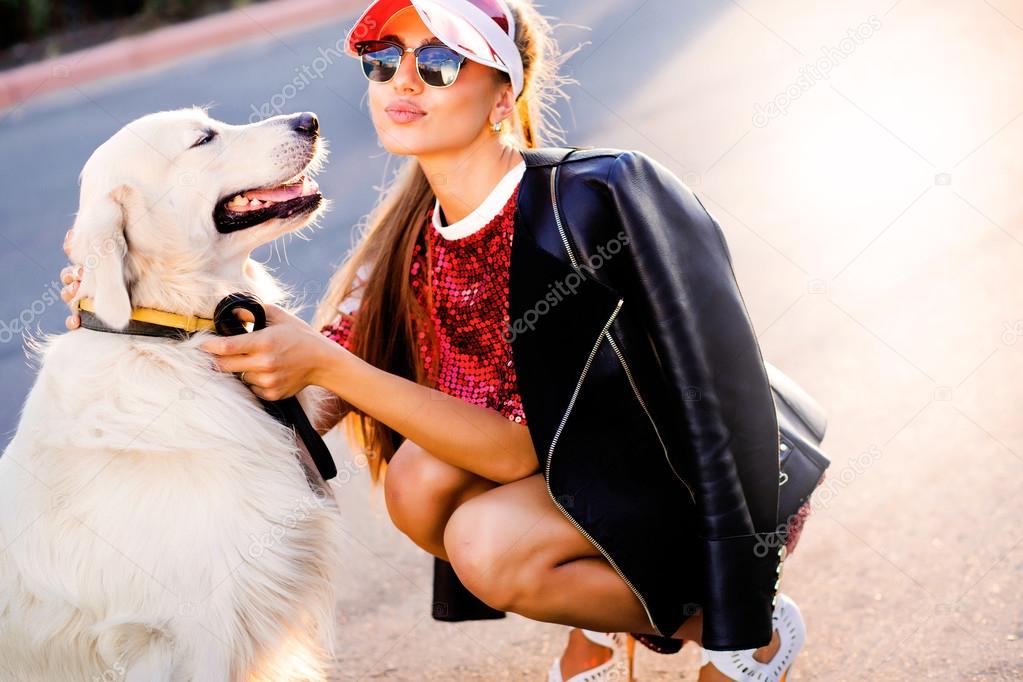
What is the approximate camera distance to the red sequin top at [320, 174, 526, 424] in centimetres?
273

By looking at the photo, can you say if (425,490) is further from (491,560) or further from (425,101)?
(425,101)

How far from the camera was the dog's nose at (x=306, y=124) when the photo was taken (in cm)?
275

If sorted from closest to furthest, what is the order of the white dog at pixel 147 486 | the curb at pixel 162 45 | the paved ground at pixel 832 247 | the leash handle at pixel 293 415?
the white dog at pixel 147 486, the leash handle at pixel 293 415, the paved ground at pixel 832 247, the curb at pixel 162 45

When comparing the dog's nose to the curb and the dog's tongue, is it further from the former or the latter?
the curb

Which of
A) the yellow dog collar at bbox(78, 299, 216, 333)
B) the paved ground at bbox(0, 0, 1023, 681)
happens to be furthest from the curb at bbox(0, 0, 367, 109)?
the yellow dog collar at bbox(78, 299, 216, 333)

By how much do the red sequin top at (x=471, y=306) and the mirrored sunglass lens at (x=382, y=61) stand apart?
0.38 m

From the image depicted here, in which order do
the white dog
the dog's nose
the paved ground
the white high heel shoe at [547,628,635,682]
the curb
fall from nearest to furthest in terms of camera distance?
the white dog
the dog's nose
the white high heel shoe at [547,628,635,682]
the paved ground
the curb

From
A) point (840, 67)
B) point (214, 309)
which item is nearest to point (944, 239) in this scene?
point (840, 67)

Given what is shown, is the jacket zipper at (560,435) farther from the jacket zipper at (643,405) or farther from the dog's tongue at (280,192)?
the dog's tongue at (280,192)

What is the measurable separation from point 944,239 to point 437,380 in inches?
133

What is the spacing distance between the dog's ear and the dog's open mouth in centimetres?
24

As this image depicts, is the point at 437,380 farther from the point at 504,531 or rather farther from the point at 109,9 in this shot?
the point at 109,9

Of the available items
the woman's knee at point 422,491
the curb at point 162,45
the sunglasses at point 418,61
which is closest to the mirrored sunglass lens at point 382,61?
the sunglasses at point 418,61

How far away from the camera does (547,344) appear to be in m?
2.60
